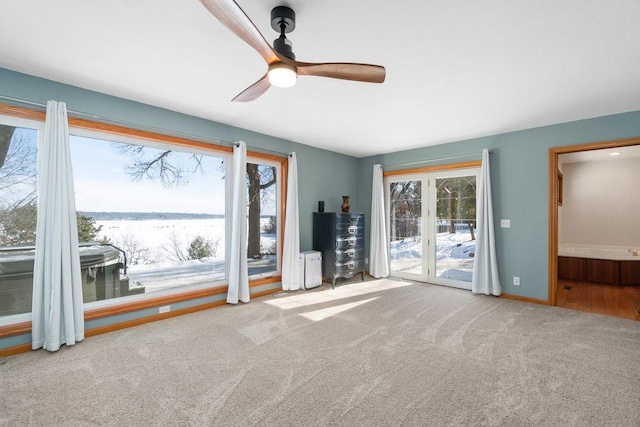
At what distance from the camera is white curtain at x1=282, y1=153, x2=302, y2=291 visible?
480cm

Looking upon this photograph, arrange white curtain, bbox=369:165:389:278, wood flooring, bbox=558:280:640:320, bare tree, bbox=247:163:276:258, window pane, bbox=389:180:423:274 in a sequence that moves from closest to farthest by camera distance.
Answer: wood flooring, bbox=558:280:640:320, bare tree, bbox=247:163:276:258, window pane, bbox=389:180:423:274, white curtain, bbox=369:165:389:278

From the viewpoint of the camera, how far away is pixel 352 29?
2.05m

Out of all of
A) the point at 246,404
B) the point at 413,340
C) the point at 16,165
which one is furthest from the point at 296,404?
the point at 16,165

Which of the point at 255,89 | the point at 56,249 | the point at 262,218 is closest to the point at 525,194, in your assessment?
the point at 262,218

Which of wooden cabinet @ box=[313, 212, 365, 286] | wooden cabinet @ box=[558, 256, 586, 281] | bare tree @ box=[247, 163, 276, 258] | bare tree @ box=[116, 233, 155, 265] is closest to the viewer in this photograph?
bare tree @ box=[116, 233, 155, 265]

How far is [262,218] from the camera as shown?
15.9 feet

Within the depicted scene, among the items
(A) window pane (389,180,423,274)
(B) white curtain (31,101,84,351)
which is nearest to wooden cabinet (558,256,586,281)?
(A) window pane (389,180,423,274)

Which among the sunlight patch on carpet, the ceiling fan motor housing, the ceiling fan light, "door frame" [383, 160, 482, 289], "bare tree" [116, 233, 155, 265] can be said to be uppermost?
the ceiling fan motor housing

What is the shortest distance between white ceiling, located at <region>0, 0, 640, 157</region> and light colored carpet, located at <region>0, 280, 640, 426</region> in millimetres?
2490

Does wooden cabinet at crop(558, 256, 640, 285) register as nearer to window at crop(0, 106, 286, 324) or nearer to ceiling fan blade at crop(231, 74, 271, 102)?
window at crop(0, 106, 286, 324)

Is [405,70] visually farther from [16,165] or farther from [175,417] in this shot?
[16,165]

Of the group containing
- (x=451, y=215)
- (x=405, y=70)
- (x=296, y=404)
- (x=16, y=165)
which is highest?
(x=405, y=70)

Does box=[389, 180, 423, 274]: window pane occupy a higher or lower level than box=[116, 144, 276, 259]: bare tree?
lower

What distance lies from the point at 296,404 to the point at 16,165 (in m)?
3.27
